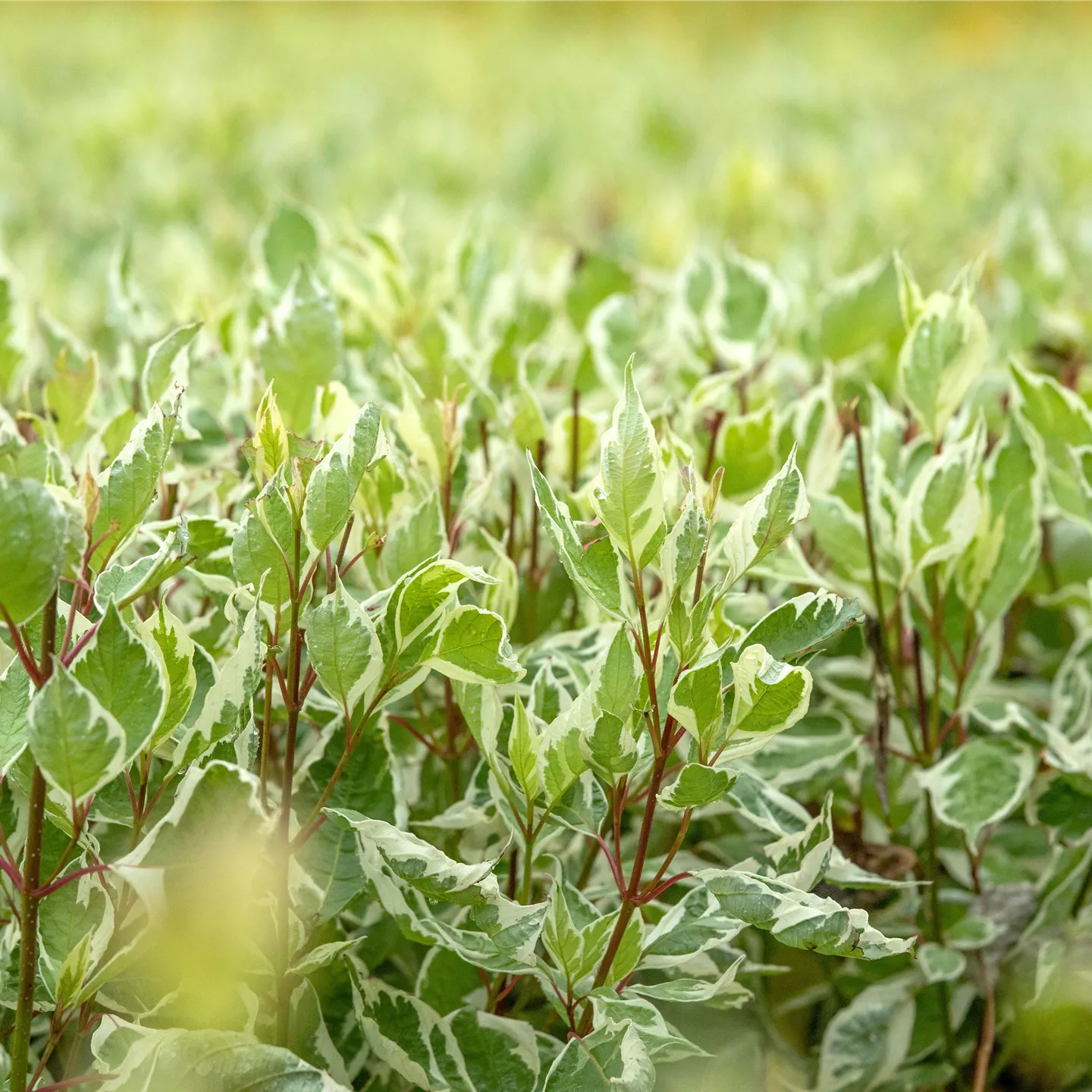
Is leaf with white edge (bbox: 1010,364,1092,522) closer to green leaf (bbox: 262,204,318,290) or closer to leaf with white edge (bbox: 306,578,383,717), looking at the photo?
leaf with white edge (bbox: 306,578,383,717)

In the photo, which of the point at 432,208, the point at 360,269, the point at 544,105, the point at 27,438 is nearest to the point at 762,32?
the point at 544,105

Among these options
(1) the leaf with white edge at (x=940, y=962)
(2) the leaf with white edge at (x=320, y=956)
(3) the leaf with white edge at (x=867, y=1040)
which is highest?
(2) the leaf with white edge at (x=320, y=956)

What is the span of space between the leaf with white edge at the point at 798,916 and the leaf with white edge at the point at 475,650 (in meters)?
0.15

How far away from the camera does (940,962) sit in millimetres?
863

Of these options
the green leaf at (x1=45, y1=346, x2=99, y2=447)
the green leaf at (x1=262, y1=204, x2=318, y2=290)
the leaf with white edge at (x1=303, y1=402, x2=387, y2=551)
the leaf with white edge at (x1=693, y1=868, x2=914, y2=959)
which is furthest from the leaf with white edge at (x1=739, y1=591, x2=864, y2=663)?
the green leaf at (x1=262, y1=204, x2=318, y2=290)

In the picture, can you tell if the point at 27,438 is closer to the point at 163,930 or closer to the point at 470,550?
the point at 470,550

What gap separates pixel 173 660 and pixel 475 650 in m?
0.16

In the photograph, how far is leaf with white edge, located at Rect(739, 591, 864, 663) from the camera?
66 cm

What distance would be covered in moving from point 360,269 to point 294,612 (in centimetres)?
74

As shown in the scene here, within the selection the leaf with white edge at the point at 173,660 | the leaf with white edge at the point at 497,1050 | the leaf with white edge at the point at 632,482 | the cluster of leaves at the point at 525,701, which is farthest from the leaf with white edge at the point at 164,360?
the leaf with white edge at the point at 497,1050

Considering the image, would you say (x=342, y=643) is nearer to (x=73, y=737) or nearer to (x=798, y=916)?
(x=73, y=737)

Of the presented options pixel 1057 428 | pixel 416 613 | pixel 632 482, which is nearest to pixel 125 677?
pixel 416 613

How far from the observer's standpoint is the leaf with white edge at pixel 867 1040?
887mm

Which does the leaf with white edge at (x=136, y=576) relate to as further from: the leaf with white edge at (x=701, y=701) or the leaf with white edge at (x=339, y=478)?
the leaf with white edge at (x=701, y=701)
